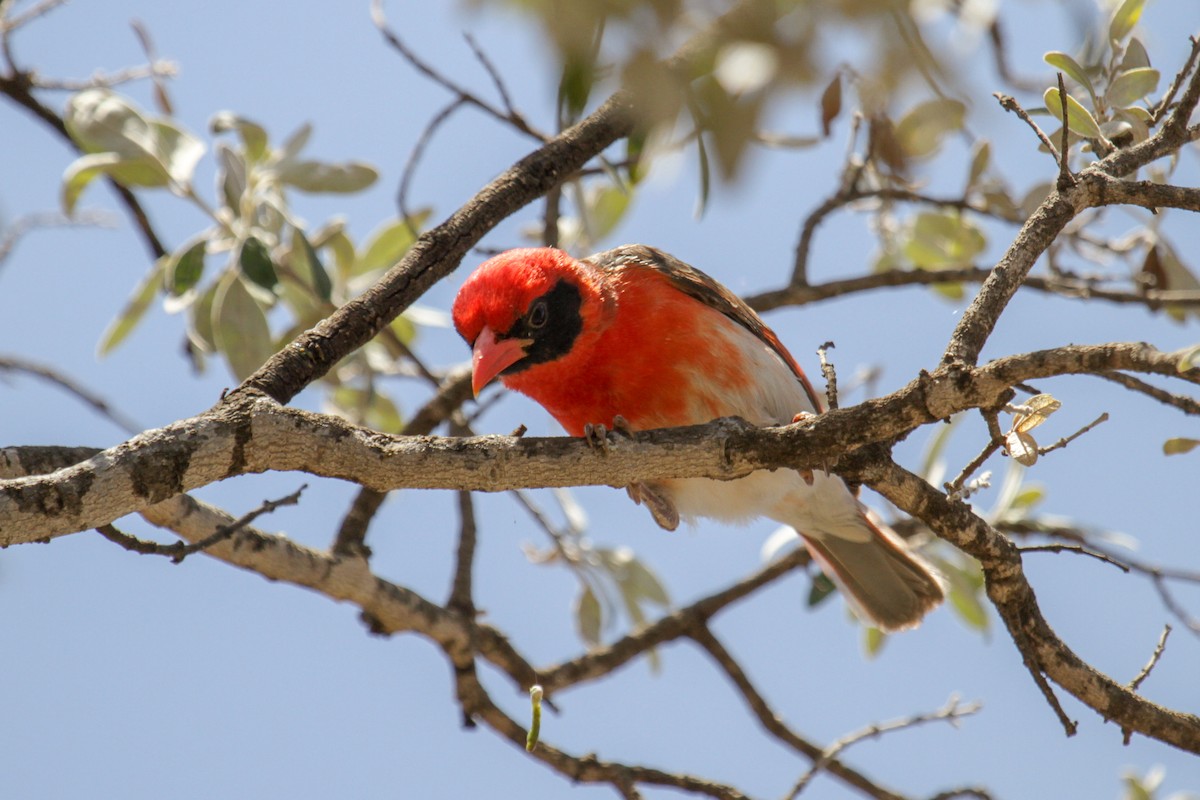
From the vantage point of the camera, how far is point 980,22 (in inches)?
55.2

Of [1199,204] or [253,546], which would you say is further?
[253,546]

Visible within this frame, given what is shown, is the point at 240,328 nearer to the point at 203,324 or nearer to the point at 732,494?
the point at 203,324

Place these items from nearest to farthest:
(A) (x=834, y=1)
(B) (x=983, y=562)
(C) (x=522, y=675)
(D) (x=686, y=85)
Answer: (A) (x=834, y=1), (D) (x=686, y=85), (B) (x=983, y=562), (C) (x=522, y=675)

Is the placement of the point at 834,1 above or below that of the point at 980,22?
below

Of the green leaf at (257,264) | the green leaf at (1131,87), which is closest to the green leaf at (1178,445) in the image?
the green leaf at (1131,87)

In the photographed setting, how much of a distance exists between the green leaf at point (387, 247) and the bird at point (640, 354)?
0.97 meters

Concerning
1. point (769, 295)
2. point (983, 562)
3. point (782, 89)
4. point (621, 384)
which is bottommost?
point (782, 89)

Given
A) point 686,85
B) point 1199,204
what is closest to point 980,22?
point 686,85

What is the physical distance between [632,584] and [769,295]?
4.46ft

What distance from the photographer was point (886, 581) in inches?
173

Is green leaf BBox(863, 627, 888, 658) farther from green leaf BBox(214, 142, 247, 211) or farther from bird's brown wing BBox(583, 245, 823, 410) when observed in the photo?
green leaf BBox(214, 142, 247, 211)

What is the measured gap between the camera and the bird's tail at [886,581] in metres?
4.39

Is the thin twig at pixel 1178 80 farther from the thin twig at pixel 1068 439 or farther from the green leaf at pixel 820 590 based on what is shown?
the green leaf at pixel 820 590

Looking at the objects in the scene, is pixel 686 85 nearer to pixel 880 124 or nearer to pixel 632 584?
pixel 880 124
